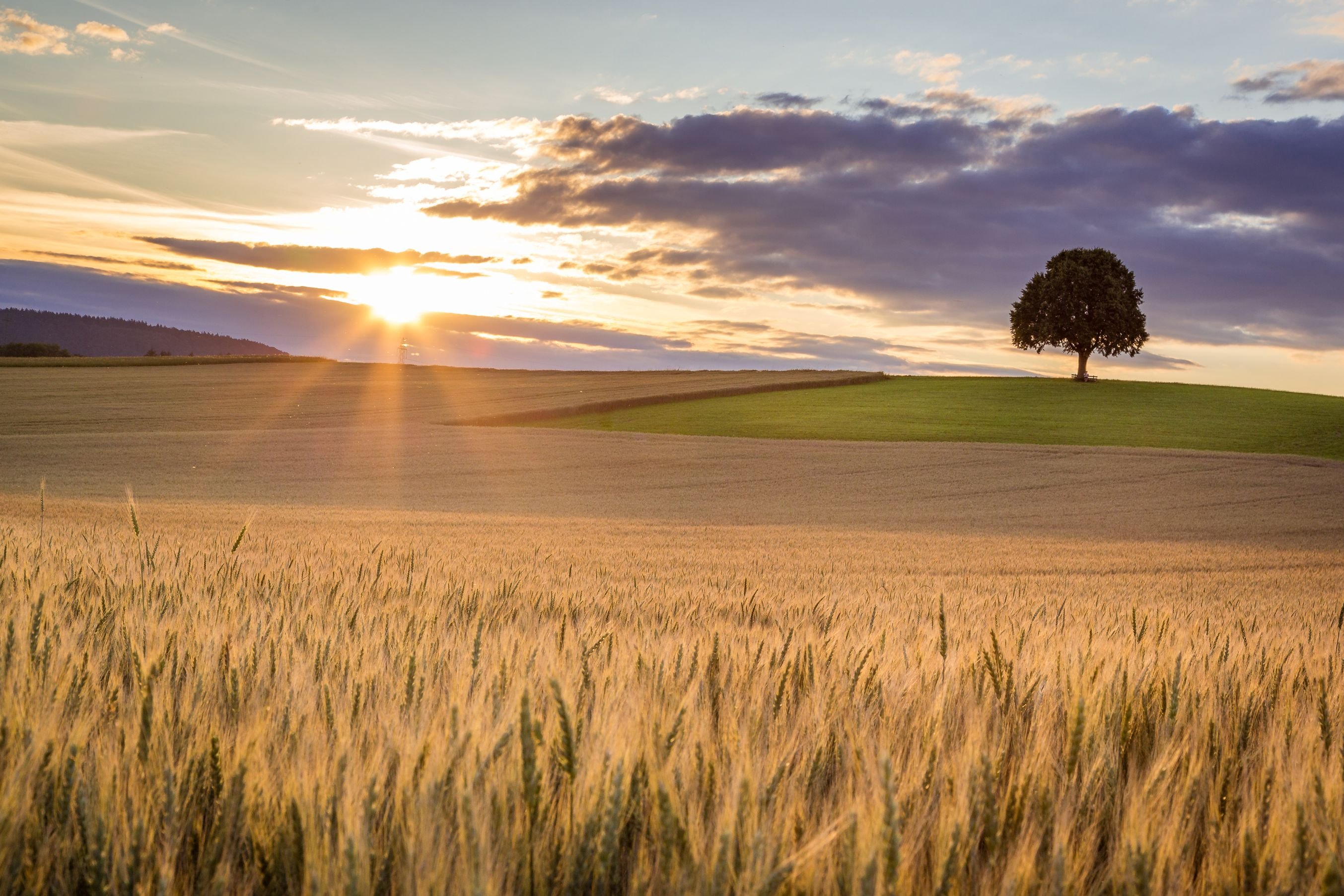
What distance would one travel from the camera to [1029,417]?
5019cm

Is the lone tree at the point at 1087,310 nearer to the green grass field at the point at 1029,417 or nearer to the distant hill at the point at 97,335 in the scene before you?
the green grass field at the point at 1029,417

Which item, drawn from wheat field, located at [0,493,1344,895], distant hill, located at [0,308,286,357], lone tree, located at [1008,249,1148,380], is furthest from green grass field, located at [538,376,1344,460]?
distant hill, located at [0,308,286,357]

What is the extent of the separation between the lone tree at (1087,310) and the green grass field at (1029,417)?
3.36 metres

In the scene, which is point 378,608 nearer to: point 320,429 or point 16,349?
point 320,429

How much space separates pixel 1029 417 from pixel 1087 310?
21.0 metres

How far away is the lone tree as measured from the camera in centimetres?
6512

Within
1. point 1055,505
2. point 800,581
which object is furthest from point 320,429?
point 800,581

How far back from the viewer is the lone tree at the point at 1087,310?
6512 cm

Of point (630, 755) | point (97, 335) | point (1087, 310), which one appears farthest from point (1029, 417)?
point (97, 335)

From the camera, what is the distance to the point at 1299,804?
1.20 m

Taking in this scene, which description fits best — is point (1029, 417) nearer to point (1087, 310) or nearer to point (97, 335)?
point (1087, 310)

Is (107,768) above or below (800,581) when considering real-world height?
above

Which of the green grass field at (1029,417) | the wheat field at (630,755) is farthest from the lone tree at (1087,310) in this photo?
the wheat field at (630,755)

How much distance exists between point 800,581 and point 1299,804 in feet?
24.9
